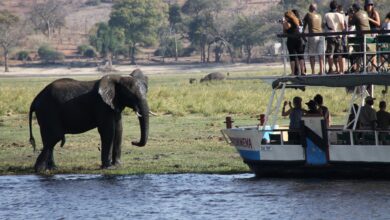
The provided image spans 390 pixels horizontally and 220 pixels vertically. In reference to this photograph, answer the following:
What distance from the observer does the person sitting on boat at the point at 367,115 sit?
2164 centimetres

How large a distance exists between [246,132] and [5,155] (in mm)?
7869

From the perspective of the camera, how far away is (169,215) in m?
19.7

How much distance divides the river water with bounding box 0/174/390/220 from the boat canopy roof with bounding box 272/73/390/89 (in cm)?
194

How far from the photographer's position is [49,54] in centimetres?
11319

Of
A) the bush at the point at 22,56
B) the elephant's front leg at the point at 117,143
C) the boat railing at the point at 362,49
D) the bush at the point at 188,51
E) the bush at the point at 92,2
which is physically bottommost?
the bush at the point at 188,51

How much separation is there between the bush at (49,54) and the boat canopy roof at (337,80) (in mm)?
90632

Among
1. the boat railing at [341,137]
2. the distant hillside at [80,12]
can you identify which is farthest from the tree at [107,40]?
the boat railing at [341,137]

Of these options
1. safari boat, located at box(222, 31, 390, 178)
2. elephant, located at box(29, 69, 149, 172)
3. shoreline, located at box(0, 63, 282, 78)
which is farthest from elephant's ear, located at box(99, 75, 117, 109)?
shoreline, located at box(0, 63, 282, 78)

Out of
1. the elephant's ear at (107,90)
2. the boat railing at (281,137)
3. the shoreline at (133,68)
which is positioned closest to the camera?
the boat railing at (281,137)

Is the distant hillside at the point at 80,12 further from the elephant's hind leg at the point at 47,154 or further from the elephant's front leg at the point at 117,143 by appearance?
the elephant's front leg at the point at 117,143

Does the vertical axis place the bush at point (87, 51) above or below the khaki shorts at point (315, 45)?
below

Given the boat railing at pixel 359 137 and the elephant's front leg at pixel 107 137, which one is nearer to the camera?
the boat railing at pixel 359 137

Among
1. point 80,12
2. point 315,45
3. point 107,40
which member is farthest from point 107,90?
point 80,12

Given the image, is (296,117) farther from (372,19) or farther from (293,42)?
(372,19)
